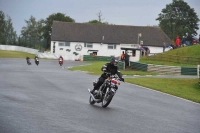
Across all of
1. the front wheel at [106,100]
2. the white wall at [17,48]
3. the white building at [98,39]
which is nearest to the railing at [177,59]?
the front wheel at [106,100]

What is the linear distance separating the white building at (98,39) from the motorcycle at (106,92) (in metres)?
84.3

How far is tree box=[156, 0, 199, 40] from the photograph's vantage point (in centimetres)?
9869

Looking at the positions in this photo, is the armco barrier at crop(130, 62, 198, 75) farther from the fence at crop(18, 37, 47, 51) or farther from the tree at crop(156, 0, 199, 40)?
the fence at crop(18, 37, 47, 51)

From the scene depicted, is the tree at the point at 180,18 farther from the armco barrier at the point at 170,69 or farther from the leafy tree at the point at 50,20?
the armco barrier at the point at 170,69

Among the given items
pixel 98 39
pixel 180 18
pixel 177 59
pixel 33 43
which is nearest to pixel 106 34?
pixel 98 39

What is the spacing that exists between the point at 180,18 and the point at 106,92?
89.5 meters

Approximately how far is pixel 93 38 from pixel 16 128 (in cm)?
9448

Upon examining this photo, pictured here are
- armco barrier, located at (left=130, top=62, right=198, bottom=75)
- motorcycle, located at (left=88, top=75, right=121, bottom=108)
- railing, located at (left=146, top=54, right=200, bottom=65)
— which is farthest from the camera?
railing, located at (left=146, top=54, right=200, bottom=65)

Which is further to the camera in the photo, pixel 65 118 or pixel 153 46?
pixel 153 46

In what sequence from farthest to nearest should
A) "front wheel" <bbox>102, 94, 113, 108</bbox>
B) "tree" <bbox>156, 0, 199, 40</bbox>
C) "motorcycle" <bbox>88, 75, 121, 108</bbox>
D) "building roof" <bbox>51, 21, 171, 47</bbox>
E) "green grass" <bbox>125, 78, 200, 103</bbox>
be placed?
"building roof" <bbox>51, 21, 171, 47</bbox> < "tree" <bbox>156, 0, 199, 40</bbox> < "green grass" <bbox>125, 78, 200, 103</bbox> < "front wheel" <bbox>102, 94, 113, 108</bbox> < "motorcycle" <bbox>88, 75, 121, 108</bbox>

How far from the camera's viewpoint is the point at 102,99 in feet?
53.9

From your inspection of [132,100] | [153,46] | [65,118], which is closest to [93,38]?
[153,46]

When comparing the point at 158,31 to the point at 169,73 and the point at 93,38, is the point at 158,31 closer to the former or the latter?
the point at 93,38

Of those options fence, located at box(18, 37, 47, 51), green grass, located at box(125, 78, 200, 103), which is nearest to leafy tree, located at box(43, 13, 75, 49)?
fence, located at box(18, 37, 47, 51)
